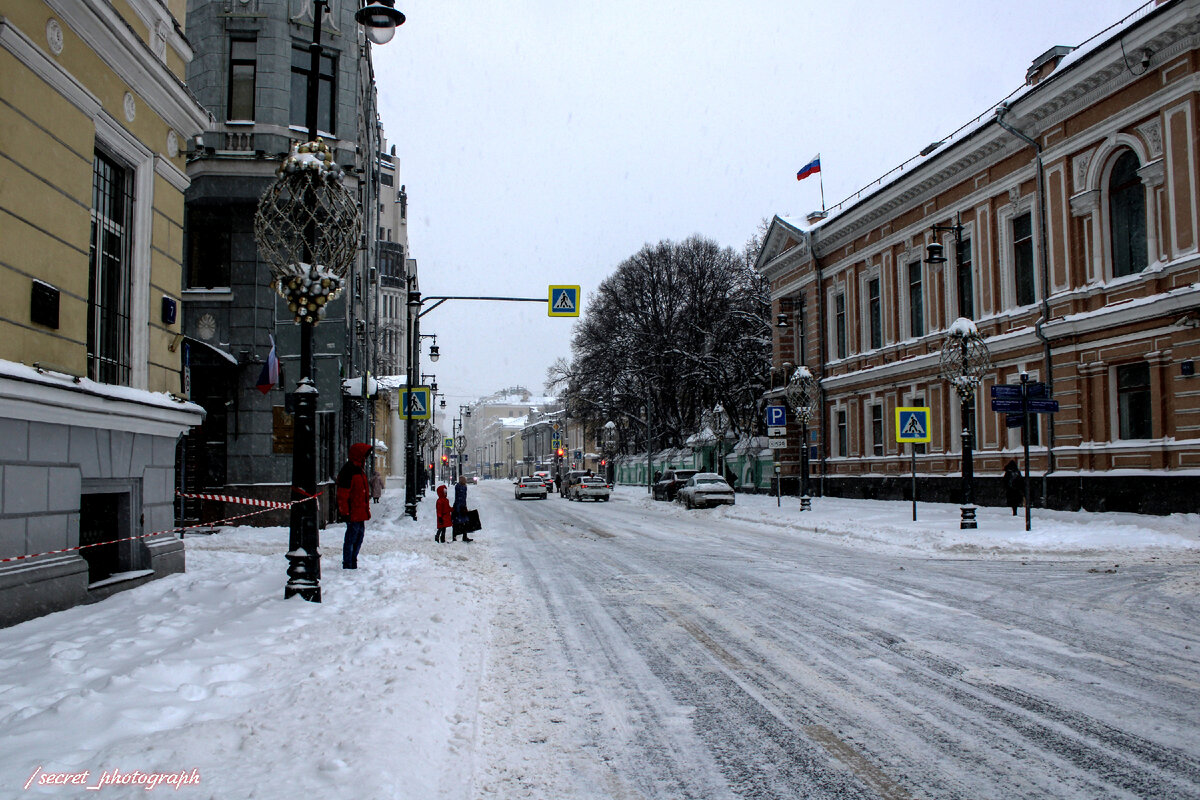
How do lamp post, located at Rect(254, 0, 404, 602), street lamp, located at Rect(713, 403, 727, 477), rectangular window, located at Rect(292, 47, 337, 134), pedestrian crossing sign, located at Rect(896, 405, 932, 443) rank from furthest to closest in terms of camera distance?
street lamp, located at Rect(713, 403, 727, 477) → rectangular window, located at Rect(292, 47, 337, 134) → pedestrian crossing sign, located at Rect(896, 405, 932, 443) → lamp post, located at Rect(254, 0, 404, 602)

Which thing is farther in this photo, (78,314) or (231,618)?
(78,314)

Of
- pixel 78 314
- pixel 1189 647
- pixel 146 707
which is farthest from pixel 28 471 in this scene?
pixel 1189 647

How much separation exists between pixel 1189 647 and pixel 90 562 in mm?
10930

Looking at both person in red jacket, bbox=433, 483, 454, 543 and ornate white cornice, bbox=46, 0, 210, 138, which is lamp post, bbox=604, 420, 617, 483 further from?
ornate white cornice, bbox=46, 0, 210, 138

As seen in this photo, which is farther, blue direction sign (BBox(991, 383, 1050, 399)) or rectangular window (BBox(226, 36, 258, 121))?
rectangular window (BBox(226, 36, 258, 121))

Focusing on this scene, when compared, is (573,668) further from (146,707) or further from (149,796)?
(149,796)

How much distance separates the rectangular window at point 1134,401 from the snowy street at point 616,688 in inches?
415

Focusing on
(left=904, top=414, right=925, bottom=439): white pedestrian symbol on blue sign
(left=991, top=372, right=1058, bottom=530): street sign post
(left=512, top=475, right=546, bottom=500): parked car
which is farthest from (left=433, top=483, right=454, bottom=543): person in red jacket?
(left=512, top=475, right=546, bottom=500): parked car

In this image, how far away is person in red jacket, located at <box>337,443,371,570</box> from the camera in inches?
442

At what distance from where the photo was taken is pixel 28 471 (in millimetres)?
7359

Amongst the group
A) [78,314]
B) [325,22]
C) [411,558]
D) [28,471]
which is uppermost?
[325,22]

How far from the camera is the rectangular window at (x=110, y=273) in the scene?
30.6 feet

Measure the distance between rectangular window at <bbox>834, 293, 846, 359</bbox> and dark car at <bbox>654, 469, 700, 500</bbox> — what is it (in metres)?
8.82

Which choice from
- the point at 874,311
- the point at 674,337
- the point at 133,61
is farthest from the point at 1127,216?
the point at 674,337
